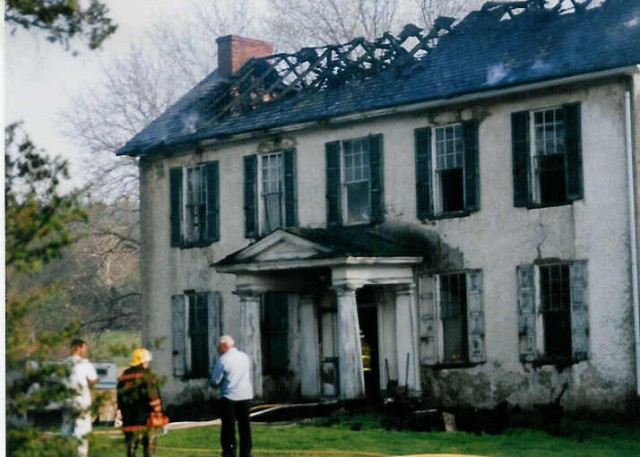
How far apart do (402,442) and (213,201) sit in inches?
212

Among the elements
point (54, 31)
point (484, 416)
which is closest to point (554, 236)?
point (484, 416)

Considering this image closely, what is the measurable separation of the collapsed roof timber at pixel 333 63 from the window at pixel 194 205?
3.04 ft

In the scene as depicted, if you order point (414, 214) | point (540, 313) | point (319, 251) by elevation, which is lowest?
point (540, 313)

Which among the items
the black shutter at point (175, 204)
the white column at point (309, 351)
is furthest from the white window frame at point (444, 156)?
the black shutter at point (175, 204)

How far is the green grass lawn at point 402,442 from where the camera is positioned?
9453 millimetres

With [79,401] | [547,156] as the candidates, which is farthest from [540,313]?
[79,401]

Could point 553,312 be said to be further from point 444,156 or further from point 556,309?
point 444,156

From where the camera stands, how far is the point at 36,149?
20.8 feet

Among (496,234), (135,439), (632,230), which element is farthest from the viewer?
(496,234)

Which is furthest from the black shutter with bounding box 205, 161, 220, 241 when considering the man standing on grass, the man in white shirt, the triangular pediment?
the man in white shirt

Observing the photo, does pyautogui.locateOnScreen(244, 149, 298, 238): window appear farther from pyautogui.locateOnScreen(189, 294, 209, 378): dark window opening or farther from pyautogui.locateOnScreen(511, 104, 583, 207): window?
pyautogui.locateOnScreen(511, 104, 583, 207): window

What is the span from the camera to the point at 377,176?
13.6 metres

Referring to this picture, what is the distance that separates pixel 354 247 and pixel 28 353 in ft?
24.2

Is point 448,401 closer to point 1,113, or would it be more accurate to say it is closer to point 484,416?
point 484,416
